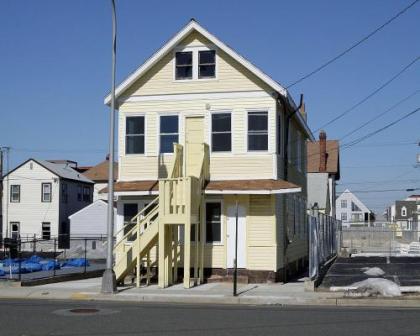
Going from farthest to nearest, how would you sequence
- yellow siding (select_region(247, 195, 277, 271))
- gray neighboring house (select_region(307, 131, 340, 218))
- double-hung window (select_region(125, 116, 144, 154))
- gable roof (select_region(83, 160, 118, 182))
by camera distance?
gable roof (select_region(83, 160, 118, 182)) < gray neighboring house (select_region(307, 131, 340, 218)) < double-hung window (select_region(125, 116, 144, 154)) < yellow siding (select_region(247, 195, 277, 271))

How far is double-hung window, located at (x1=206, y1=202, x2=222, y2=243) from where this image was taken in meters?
22.9

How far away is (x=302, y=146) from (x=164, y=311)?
1836cm

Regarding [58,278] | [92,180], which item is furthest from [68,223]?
[58,278]

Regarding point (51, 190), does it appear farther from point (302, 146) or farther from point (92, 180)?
point (302, 146)

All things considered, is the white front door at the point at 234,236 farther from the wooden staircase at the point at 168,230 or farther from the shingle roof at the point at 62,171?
the shingle roof at the point at 62,171

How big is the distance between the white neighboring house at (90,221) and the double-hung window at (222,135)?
33265 mm

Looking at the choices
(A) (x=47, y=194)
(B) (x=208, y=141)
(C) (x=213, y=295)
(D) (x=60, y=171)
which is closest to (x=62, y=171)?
(D) (x=60, y=171)

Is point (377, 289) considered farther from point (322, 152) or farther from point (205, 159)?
point (322, 152)

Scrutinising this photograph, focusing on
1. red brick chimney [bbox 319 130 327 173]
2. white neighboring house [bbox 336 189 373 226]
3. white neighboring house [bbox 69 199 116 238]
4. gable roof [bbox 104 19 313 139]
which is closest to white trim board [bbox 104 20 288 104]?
gable roof [bbox 104 19 313 139]

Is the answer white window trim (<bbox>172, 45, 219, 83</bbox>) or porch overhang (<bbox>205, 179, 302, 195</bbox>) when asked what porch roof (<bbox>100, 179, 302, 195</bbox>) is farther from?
white window trim (<bbox>172, 45, 219, 83</bbox>)

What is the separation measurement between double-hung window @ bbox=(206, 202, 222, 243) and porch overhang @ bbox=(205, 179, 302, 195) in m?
0.91

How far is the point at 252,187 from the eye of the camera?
21922 millimetres

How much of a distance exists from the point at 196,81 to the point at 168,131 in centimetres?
209

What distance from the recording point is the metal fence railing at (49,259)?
25209mm
